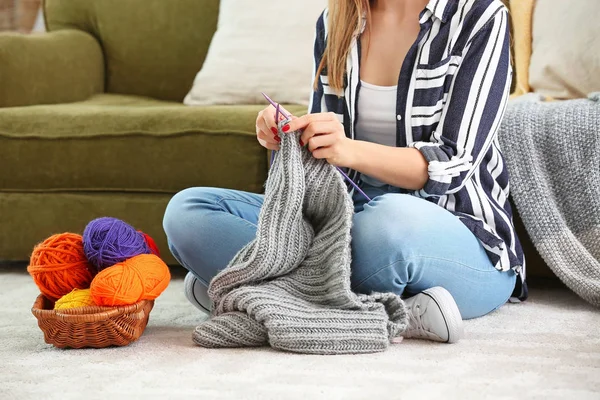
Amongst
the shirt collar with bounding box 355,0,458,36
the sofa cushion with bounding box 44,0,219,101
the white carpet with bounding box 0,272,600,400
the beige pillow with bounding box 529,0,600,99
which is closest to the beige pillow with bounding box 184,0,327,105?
the sofa cushion with bounding box 44,0,219,101

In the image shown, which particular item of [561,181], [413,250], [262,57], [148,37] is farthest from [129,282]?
[148,37]

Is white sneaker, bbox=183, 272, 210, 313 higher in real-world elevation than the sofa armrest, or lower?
lower

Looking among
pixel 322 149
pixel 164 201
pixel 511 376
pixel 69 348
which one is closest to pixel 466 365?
pixel 511 376

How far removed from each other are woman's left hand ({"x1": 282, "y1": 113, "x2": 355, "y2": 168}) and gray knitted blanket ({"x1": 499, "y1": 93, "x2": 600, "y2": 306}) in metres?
0.48

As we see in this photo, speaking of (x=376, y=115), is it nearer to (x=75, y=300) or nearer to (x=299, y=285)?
(x=299, y=285)

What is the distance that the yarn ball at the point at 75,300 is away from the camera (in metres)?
1.24

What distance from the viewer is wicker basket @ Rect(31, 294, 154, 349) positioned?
1.21 metres

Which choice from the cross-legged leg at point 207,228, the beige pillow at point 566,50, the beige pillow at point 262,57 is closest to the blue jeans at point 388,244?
the cross-legged leg at point 207,228

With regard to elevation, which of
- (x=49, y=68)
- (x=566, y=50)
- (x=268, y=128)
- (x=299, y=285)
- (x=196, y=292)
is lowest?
(x=196, y=292)

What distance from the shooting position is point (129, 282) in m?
1.22

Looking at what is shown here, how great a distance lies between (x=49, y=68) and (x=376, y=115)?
1182 mm

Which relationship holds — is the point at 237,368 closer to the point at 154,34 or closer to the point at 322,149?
the point at 322,149

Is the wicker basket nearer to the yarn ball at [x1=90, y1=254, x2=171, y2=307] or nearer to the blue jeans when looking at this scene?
the yarn ball at [x1=90, y1=254, x2=171, y2=307]

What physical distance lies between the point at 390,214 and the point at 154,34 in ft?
4.61
